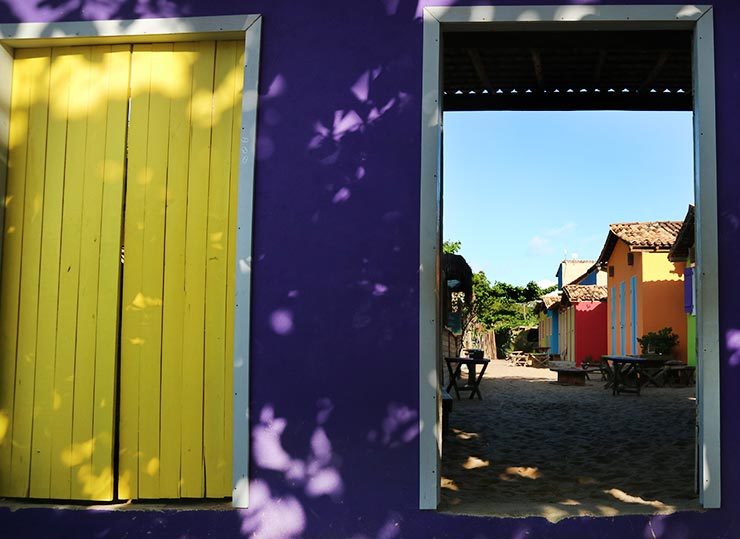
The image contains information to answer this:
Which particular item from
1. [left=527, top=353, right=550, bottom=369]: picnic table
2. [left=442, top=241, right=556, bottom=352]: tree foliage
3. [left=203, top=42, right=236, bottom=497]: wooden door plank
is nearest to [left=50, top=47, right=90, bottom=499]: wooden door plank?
[left=203, top=42, right=236, bottom=497]: wooden door plank

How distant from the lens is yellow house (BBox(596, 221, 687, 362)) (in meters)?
16.9

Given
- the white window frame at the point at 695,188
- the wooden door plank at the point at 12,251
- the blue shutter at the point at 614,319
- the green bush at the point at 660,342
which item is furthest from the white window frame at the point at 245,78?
the blue shutter at the point at 614,319

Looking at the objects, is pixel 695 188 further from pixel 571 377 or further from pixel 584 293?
pixel 584 293

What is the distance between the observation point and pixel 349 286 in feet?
12.1

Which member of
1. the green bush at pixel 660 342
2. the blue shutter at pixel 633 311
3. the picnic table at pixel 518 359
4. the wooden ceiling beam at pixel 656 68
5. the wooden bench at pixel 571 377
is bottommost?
the picnic table at pixel 518 359

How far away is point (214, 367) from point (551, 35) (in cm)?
293

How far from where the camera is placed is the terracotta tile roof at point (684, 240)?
1317 centimetres

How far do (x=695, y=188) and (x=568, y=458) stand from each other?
3002 mm

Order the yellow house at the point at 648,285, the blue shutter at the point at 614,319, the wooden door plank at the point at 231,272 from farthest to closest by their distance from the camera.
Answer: the blue shutter at the point at 614,319 < the yellow house at the point at 648,285 < the wooden door plank at the point at 231,272

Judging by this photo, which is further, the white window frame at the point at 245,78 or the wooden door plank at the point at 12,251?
the wooden door plank at the point at 12,251

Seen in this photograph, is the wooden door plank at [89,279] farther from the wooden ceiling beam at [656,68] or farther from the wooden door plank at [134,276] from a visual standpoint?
the wooden ceiling beam at [656,68]

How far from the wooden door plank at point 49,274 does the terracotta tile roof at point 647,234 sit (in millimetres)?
16193

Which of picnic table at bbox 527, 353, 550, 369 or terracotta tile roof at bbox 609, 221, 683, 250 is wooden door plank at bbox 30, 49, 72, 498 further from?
picnic table at bbox 527, 353, 550, 369

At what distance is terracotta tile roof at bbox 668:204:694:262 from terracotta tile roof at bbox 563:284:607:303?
10.4 metres
